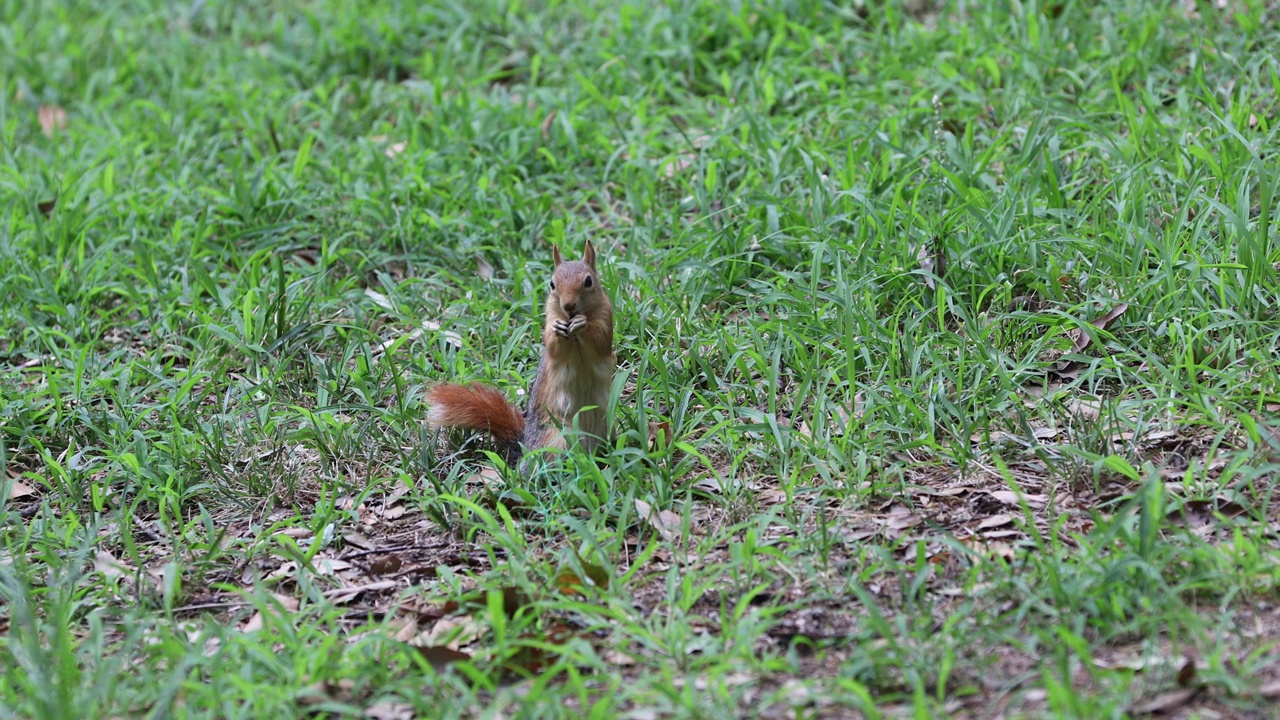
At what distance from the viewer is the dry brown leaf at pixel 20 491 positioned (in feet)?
12.8

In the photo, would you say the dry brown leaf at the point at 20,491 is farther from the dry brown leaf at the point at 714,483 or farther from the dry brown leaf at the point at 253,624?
the dry brown leaf at the point at 714,483

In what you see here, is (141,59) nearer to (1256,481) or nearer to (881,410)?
(881,410)

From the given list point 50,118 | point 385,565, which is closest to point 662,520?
point 385,565

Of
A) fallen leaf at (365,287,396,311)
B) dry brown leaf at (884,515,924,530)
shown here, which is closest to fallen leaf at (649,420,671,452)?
dry brown leaf at (884,515,924,530)

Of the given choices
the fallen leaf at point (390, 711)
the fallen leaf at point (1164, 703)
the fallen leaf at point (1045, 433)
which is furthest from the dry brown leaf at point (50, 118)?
the fallen leaf at point (1164, 703)

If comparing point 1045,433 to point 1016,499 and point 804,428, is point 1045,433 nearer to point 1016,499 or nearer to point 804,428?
point 1016,499

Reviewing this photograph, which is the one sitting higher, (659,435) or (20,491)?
(659,435)

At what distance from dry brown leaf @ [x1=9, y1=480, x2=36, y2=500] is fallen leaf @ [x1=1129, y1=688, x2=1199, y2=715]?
3130mm

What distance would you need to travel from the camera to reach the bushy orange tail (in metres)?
3.65

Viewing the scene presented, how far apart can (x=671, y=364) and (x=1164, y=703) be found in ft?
6.32

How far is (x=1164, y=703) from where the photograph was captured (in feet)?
8.36

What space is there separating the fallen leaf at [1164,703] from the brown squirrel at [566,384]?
5.29 ft

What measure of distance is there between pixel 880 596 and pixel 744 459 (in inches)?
28.5

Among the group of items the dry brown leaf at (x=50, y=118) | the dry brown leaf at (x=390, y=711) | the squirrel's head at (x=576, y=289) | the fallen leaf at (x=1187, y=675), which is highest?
the squirrel's head at (x=576, y=289)
